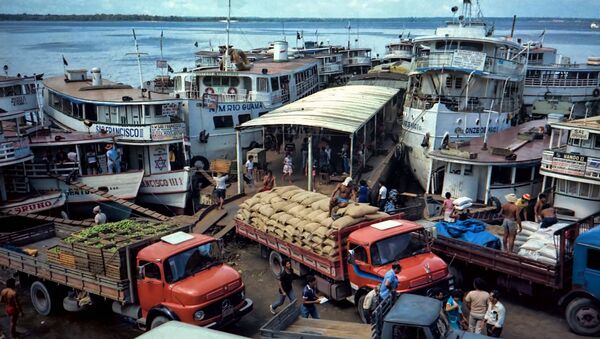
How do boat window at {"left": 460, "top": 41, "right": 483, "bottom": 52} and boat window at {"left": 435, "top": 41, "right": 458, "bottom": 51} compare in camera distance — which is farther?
boat window at {"left": 435, "top": 41, "right": 458, "bottom": 51}

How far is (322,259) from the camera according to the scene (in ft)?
40.4

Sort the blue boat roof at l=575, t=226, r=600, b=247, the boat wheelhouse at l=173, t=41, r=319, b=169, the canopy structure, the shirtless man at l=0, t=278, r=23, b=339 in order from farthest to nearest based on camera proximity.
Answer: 1. the boat wheelhouse at l=173, t=41, r=319, b=169
2. the canopy structure
3. the shirtless man at l=0, t=278, r=23, b=339
4. the blue boat roof at l=575, t=226, r=600, b=247

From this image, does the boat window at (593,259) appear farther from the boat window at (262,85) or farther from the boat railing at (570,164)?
the boat window at (262,85)

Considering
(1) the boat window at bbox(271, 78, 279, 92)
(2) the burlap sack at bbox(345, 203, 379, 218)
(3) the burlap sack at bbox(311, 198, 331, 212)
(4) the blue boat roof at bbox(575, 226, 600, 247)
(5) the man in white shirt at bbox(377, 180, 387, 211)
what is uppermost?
(1) the boat window at bbox(271, 78, 279, 92)

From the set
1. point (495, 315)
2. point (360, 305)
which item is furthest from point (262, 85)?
point (495, 315)

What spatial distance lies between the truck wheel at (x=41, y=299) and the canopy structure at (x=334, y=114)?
8.70 metres

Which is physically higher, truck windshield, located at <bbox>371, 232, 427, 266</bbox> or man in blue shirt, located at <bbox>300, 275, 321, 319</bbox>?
truck windshield, located at <bbox>371, 232, 427, 266</bbox>

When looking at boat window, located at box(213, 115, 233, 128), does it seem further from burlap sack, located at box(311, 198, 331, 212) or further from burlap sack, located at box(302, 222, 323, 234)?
burlap sack, located at box(302, 222, 323, 234)

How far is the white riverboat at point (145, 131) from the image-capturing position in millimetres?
21172

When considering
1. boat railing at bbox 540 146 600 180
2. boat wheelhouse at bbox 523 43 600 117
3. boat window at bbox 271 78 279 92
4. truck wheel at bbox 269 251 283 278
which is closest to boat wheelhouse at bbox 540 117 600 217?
boat railing at bbox 540 146 600 180

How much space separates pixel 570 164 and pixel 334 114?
8.76m

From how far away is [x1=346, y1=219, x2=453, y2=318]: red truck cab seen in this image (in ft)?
35.6

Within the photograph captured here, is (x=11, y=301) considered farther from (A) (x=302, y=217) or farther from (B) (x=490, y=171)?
(B) (x=490, y=171)

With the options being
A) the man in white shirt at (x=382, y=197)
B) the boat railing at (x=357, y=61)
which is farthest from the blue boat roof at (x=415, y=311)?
the boat railing at (x=357, y=61)
